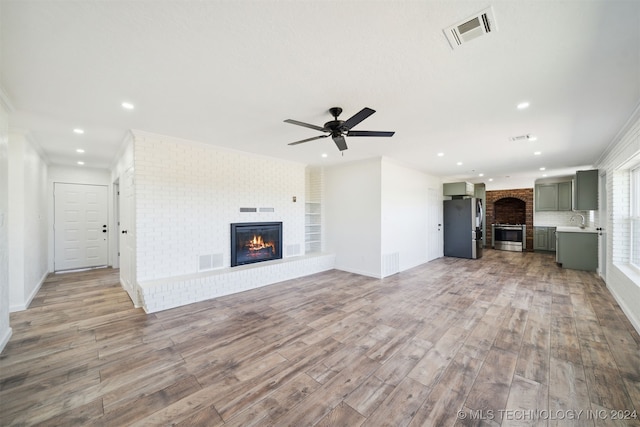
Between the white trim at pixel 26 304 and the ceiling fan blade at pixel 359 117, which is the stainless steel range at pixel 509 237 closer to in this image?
the ceiling fan blade at pixel 359 117

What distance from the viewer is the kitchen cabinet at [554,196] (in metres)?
8.14

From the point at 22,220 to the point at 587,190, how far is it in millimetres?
11175

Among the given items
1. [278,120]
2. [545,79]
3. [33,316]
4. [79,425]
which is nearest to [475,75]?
[545,79]

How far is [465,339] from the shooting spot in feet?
9.29

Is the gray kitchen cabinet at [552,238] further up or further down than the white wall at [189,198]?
further down

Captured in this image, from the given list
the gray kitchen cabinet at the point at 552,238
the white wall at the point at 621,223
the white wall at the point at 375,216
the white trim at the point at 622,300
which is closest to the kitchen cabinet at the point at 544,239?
the gray kitchen cabinet at the point at 552,238

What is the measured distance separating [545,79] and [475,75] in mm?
668

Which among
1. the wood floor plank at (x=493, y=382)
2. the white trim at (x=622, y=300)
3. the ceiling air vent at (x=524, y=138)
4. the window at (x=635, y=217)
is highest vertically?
the ceiling air vent at (x=524, y=138)

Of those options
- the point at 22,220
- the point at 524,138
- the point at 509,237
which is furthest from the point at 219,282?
the point at 509,237

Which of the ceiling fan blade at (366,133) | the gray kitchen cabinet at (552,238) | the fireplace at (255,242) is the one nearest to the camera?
the ceiling fan blade at (366,133)

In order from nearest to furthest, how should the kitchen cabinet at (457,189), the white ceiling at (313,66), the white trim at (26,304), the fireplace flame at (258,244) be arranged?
the white ceiling at (313,66) → the white trim at (26,304) → the fireplace flame at (258,244) → the kitchen cabinet at (457,189)

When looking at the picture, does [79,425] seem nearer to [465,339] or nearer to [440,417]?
[440,417]

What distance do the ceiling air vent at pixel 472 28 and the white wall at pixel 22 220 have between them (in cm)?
562

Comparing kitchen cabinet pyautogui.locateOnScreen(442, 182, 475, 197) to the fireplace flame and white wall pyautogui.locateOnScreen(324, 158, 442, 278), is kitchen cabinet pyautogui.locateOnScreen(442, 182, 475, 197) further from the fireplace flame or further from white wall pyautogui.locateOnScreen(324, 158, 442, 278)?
the fireplace flame
